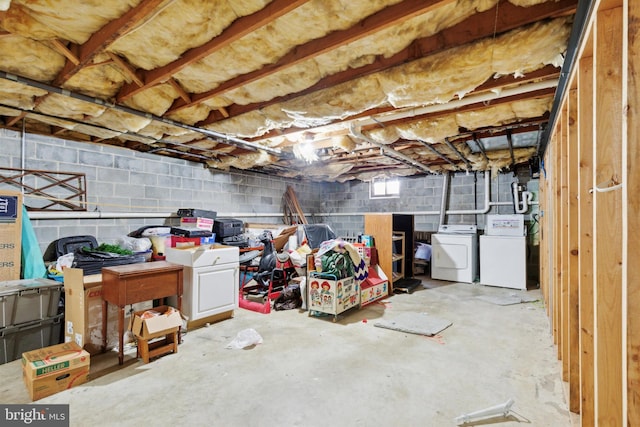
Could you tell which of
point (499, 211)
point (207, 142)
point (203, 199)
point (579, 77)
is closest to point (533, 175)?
point (499, 211)

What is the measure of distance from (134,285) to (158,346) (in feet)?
1.92

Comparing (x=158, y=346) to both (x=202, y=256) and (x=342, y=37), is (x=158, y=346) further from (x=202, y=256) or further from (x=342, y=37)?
(x=342, y=37)

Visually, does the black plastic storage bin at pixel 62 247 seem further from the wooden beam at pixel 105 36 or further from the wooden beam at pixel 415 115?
the wooden beam at pixel 415 115

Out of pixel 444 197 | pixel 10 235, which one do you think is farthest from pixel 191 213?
pixel 444 197

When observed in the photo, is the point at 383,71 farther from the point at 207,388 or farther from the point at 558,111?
the point at 207,388

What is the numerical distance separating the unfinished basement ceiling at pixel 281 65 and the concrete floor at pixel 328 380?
7.01 feet

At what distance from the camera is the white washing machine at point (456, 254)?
549 cm

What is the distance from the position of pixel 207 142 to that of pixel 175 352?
9.02 ft

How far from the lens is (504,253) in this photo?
5.13 m

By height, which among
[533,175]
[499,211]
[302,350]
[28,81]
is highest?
[28,81]

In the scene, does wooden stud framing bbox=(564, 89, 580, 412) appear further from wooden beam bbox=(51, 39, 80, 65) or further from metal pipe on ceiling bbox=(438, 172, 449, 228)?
metal pipe on ceiling bbox=(438, 172, 449, 228)

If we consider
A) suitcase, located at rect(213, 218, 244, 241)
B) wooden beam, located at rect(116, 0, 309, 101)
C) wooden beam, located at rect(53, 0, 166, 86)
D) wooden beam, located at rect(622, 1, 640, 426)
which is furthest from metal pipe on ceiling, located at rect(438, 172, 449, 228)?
wooden beam, located at rect(53, 0, 166, 86)

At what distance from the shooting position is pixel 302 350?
2.70m

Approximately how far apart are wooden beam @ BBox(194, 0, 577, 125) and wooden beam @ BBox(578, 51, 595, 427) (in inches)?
13.6
